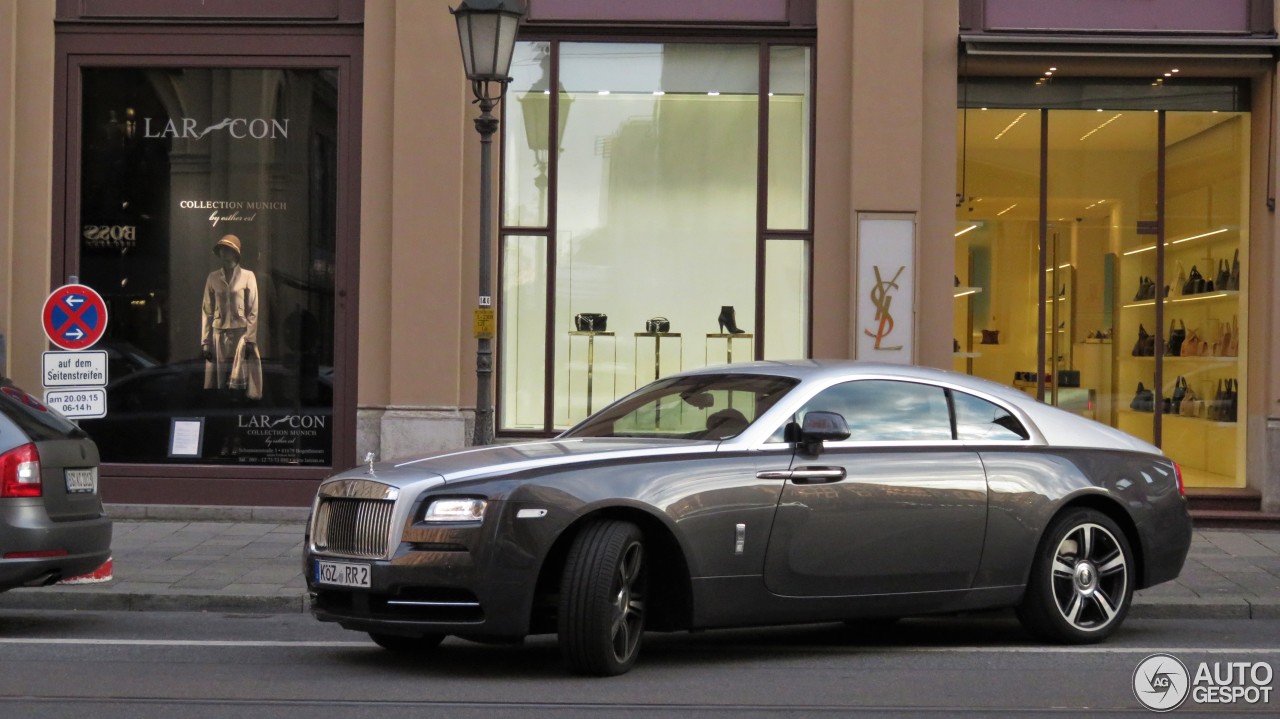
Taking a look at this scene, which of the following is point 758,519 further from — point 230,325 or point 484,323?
point 230,325

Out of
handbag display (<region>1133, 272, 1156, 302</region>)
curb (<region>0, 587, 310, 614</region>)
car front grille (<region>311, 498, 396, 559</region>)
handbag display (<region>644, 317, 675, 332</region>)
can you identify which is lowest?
curb (<region>0, 587, 310, 614</region>)

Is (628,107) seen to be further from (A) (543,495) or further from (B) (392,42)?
(A) (543,495)

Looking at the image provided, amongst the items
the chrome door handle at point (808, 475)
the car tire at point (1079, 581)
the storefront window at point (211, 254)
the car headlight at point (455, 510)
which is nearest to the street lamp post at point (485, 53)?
the chrome door handle at point (808, 475)

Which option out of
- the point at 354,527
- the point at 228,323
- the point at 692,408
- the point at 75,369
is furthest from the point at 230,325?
the point at 354,527

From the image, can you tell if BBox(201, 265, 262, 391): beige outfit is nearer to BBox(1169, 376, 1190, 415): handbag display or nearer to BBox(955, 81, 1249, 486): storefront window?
BBox(955, 81, 1249, 486): storefront window

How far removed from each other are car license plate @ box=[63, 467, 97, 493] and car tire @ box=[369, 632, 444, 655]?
2.23 m

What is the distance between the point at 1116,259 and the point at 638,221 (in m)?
4.66

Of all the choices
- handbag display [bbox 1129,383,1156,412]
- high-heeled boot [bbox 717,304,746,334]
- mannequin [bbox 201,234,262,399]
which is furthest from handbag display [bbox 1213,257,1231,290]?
mannequin [bbox 201,234,262,399]

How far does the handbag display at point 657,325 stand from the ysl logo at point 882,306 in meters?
1.91

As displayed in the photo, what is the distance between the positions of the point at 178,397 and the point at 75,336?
3.58 m

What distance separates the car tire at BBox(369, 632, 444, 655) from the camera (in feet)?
26.1

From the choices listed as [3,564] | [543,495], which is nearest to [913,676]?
[543,495]

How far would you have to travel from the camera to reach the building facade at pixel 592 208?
567 inches

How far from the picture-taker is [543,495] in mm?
7027
